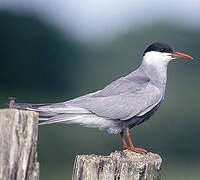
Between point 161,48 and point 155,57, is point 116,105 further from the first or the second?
point 161,48

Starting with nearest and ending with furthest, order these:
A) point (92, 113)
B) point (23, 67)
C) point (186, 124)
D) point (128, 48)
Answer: point (92, 113), point (186, 124), point (23, 67), point (128, 48)

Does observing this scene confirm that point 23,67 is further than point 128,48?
No

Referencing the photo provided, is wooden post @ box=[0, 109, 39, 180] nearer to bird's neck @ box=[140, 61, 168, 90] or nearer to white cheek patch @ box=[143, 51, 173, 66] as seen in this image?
bird's neck @ box=[140, 61, 168, 90]

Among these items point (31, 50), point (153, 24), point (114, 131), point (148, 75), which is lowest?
point (114, 131)

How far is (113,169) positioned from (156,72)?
10.7 feet

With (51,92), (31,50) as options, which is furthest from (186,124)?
(31,50)

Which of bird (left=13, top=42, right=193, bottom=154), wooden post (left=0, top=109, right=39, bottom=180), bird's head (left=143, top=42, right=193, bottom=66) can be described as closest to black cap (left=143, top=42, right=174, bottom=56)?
bird's head (left=143, top=42, right=193, bottom=66)

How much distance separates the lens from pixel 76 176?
Result: 4098 mm

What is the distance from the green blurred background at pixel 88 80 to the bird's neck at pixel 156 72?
710 cm

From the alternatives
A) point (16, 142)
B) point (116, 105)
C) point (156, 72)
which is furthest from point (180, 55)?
point (16, 142)

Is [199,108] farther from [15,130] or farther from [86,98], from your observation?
[15,130]

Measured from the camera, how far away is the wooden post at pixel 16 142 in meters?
3.48

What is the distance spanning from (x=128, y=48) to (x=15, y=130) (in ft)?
96.0

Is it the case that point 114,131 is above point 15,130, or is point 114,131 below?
above
